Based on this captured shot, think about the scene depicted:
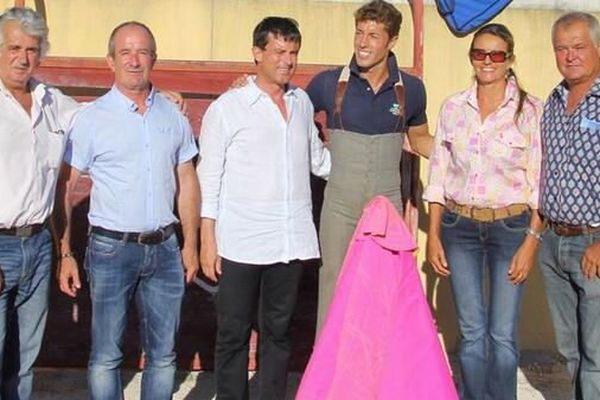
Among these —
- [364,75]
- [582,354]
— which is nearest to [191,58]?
[364,75]

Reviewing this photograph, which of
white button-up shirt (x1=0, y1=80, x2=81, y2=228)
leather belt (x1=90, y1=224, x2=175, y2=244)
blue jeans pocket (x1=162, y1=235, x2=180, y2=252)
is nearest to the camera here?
white button-up shirt (x1=0, y1=80, x2=81, y2=228)

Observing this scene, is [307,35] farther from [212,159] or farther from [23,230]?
[23,230]

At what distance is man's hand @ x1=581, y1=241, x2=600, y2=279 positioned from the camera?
172 inches

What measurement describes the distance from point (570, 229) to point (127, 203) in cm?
186

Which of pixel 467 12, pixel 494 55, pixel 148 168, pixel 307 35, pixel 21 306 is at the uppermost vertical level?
pixel 467 12

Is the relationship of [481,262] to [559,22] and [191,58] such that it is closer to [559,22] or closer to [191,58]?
[559,22]

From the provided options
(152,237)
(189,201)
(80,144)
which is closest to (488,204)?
Result: (189,201)

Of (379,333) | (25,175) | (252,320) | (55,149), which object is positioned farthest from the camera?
(252,320)

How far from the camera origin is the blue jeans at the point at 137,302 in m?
4.35

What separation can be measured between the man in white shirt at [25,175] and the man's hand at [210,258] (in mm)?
681

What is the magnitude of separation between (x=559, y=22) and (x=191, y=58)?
240 centimetres

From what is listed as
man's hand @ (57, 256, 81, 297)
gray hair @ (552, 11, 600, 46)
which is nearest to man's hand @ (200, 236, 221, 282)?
man's hand @ (57, 256, 81, 297)

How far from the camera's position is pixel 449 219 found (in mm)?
4773

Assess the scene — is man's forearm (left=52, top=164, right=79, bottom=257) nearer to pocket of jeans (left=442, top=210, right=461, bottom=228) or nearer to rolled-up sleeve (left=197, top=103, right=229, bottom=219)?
rolled-up sleeve (left=197, top=103, right=229, bottom=219)
